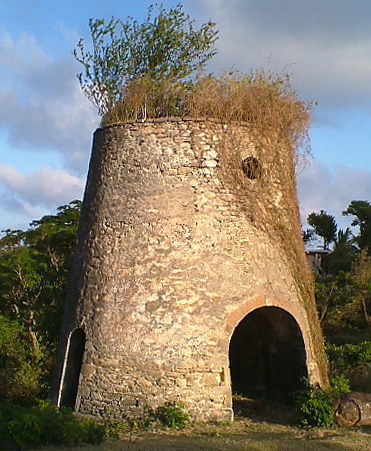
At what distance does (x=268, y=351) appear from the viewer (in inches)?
436

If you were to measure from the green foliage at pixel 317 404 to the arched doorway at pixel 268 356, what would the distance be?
20.4 inches

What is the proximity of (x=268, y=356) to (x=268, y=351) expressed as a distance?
0.11 meters

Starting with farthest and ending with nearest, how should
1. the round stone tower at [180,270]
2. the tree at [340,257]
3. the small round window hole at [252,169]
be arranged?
1. the tree at [340,257]
2. the small round window hole at [252,169]
3. the round stone tower at [180,270]

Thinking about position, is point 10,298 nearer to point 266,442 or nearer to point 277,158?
point 277,158

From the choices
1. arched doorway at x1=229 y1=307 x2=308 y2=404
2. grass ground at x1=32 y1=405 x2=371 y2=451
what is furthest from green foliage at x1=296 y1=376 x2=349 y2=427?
arched doorway at x1=229 y1=307 x2=308 y2=404

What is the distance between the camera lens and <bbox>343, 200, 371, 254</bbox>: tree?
25164 mm

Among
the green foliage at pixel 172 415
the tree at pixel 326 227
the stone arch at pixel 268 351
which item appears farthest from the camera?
the tree at pixel 326 227

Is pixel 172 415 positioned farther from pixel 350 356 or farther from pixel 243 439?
pixel 350 356

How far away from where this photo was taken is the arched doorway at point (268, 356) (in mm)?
9812

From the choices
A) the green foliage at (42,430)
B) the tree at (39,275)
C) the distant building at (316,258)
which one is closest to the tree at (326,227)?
the distant building at (316,258)

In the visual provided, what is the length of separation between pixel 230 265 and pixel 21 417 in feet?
13.0

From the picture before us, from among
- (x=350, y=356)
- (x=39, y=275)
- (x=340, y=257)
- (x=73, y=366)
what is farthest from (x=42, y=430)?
(x=340, y=257)

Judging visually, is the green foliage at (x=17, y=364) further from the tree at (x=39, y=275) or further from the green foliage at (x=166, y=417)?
the green foliage at (x=166, y=417)

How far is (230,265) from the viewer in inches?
356
